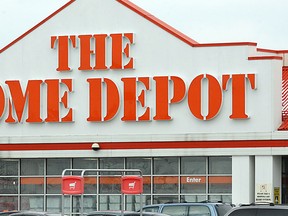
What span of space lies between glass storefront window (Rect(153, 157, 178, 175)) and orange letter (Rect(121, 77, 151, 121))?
5.53ft

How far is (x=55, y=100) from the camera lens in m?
47.1

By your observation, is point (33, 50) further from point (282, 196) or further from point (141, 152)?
point (282, 196)

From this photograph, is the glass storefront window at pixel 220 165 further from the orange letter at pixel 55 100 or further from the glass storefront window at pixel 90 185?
the orange letter at pixel 55 100

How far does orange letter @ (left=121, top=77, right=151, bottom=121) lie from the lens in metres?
45.9

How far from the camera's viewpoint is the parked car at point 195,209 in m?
35.3

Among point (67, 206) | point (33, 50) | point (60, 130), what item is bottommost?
point (67, 206)

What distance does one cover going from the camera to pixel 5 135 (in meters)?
48.1

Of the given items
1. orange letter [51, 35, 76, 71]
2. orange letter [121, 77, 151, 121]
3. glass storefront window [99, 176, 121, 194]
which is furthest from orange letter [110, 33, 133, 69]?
glass storefront window [99, 176, 121, 194]

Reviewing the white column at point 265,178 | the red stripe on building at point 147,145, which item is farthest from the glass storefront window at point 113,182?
the white column at point 265,178

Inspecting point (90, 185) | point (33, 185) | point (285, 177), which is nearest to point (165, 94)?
point (90, 185)

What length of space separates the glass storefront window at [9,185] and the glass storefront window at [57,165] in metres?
1.48

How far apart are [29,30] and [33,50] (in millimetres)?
814

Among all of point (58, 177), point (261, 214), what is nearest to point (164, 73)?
point (58, 177)

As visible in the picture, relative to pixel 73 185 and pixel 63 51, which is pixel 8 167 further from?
pixel 73 185
